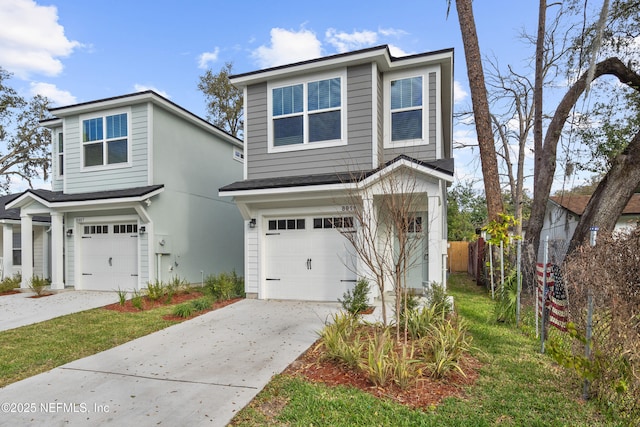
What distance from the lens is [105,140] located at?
10938 millimetres

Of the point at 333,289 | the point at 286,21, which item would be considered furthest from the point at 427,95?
the point at 286,21

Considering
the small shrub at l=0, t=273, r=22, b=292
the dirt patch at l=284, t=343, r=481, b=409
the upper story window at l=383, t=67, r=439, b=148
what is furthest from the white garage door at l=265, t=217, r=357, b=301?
the small shrub at l=0, t=273, r=22, b=292

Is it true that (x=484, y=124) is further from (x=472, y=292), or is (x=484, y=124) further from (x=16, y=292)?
(x=16, y=292)

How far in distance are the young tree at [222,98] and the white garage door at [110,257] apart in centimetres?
1355

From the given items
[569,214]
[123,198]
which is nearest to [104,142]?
[123,198]

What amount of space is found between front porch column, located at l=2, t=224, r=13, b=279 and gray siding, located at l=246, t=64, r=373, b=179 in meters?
10.1

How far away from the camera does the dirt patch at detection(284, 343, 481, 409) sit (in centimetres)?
364

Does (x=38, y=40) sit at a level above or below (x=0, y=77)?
below

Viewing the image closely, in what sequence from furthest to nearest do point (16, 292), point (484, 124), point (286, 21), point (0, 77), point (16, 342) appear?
1. point (0, 77)
2. point (286, 21)
3. point (16, 292)
4. point (484, 124)
5. point (16, 342)

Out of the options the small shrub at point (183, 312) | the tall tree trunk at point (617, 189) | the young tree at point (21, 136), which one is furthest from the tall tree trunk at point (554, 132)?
the young tree at point (21, 136)

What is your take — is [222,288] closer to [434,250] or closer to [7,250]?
[434,250]

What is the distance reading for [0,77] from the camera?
21375mm

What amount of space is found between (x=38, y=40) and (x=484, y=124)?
1622 centimetres

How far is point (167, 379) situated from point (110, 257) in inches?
317
